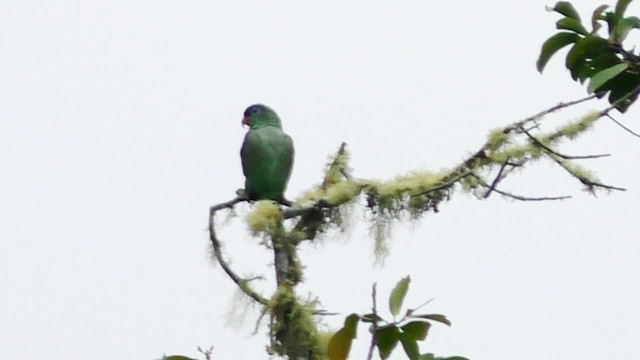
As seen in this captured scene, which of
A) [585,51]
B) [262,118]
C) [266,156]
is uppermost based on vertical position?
[262,118]

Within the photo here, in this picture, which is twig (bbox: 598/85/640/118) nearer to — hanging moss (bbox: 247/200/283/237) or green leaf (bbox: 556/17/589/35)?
green leaf (bbox: 556/17/589/35)

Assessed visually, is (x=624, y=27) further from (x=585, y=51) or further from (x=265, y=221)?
(x=265, y=221)

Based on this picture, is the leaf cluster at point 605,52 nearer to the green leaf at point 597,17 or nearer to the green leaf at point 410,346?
the green leaf at point 597,17

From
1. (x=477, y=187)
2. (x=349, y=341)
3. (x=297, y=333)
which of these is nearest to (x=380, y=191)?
(x=477, y=187)

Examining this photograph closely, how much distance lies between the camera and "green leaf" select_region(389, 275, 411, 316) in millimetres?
2047

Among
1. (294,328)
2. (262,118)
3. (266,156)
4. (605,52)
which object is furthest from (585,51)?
(262,118)

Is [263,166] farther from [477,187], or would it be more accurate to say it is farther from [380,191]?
[477,187]

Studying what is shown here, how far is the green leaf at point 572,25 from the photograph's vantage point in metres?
2.36

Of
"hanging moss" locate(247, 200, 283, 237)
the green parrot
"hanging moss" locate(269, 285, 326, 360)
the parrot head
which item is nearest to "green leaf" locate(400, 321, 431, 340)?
"hanging moss" locate(269, 285, 326, 360)

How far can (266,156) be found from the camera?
3.83m

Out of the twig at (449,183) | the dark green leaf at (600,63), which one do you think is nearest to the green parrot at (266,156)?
the twig at (449,183)

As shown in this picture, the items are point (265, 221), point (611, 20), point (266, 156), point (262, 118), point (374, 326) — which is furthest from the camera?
point (262, 118)

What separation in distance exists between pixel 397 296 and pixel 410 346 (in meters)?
0.08

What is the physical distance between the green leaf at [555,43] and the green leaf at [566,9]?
0.04 m
